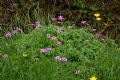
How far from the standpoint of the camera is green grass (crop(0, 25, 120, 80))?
3516 mm

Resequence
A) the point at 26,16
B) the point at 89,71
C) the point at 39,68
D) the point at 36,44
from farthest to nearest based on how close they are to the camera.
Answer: the point at 26,16 → the point at 36,44 → the point at 89,71 → the point at 39,68

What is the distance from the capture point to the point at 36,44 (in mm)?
4004

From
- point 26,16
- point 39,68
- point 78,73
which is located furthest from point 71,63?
A: point 26,16

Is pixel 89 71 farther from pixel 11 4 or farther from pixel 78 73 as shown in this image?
pixel 11 4

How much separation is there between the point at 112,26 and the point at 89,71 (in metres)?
1.45

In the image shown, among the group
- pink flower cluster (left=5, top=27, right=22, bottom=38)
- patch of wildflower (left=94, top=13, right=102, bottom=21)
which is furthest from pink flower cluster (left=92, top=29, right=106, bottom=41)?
pink flower cluster (left=5, top=27, right=22, bottom=38)

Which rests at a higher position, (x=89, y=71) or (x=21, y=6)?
(x=21, y=6)

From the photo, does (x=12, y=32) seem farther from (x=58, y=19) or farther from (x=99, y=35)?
(x=99, y=35)

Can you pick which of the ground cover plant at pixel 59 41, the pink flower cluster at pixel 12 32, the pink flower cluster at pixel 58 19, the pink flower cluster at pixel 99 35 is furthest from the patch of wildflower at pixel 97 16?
the pink flower cluster at pixel 12 32

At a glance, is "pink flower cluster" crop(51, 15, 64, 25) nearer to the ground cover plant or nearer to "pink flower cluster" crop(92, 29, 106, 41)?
the ground cover plant

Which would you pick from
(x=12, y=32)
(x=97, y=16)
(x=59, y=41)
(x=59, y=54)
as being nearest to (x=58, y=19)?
(x=97, y=16)

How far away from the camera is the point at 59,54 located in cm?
384

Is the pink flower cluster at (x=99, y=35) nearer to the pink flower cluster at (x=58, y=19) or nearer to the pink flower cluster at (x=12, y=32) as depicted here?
the pink flower cluster at (x=58, y=19)

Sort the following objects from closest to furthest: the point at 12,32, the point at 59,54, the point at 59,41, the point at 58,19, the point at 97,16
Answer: the point at 59,54, the point at 59,41, the point at 12,32, the point at 58,19, the point at 97,16
